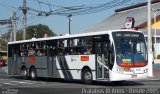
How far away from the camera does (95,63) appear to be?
25.6 meters

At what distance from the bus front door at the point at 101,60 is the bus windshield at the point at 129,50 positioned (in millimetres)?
778

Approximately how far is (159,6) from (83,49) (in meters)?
45.7

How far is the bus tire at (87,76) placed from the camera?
26.0 m

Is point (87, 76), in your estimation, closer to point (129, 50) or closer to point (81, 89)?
point (129, 50)

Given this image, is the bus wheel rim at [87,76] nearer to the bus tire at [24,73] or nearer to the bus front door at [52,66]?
the bus front door at [52,66]

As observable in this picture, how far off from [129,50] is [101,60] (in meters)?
1.67

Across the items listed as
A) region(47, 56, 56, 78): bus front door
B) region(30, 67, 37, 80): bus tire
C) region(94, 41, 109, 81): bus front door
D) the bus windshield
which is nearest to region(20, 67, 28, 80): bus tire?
region(30, 67, 37, 80): bus tire

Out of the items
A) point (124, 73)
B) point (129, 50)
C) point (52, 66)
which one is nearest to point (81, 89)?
point (124, 73)

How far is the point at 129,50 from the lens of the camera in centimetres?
2492

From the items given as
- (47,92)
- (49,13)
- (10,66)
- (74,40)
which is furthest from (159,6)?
(47,92)

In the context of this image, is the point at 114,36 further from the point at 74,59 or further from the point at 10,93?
the point at 10,93

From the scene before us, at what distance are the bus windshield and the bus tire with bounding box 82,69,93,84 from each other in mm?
2332

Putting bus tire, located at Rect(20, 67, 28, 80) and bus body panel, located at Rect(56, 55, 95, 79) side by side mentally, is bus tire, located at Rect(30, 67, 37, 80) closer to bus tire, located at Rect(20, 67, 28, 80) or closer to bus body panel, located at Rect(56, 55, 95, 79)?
bus tire, located at Rect(20, 67, 28, 80)

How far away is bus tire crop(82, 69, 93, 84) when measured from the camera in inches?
1024
